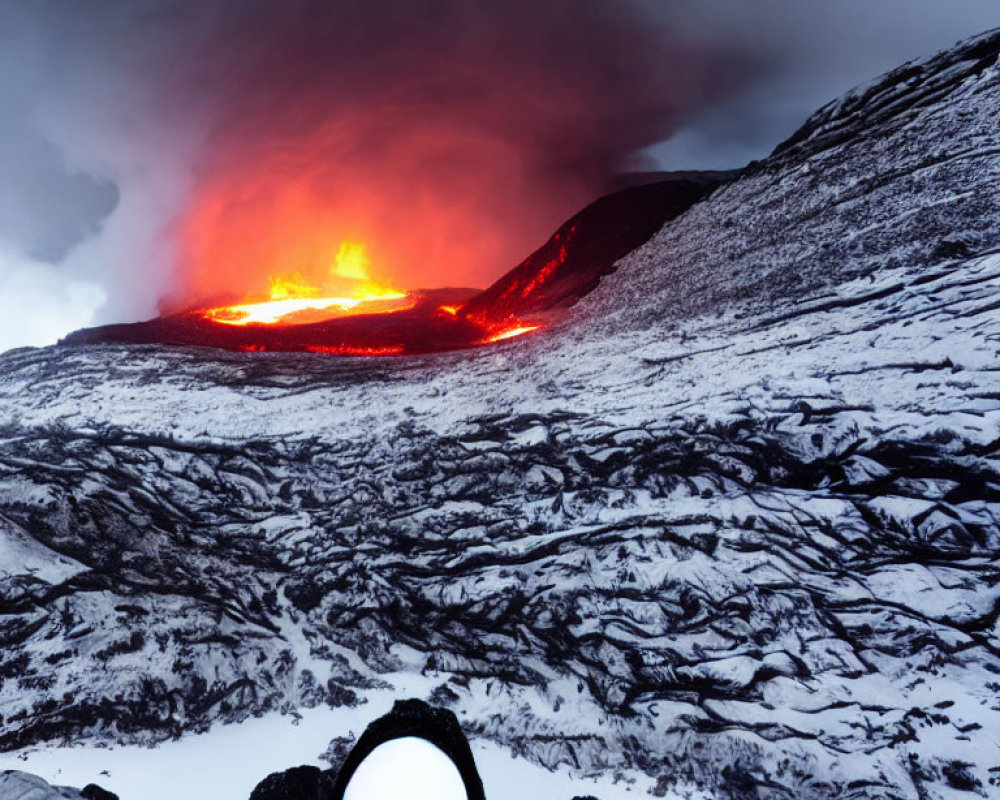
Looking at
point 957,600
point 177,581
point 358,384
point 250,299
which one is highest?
point 250,299

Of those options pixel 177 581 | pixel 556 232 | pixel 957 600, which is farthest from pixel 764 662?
pixel 556 232

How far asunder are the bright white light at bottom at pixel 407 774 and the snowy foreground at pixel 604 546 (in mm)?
3379

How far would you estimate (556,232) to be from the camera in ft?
66.6

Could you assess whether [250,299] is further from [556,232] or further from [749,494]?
Result: [749,494]

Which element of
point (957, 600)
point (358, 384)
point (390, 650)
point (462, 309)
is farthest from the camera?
point (462, 309)

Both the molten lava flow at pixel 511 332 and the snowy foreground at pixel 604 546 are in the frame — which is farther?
the molten lava flow at pixel 511 332

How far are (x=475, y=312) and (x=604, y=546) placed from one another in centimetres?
1298

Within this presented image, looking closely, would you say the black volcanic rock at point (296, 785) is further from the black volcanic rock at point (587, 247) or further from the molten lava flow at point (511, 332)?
the black volcanic rock at point (587, 247)

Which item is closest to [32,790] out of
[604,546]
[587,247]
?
[604,546]

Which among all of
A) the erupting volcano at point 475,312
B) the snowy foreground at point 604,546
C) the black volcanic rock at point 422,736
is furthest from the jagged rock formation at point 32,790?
the erupting volcano at point 475,312

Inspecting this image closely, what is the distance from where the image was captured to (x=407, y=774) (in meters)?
2.51

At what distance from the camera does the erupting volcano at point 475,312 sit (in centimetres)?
1515

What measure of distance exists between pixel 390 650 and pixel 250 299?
21731mm

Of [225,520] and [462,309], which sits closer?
[225,520]
